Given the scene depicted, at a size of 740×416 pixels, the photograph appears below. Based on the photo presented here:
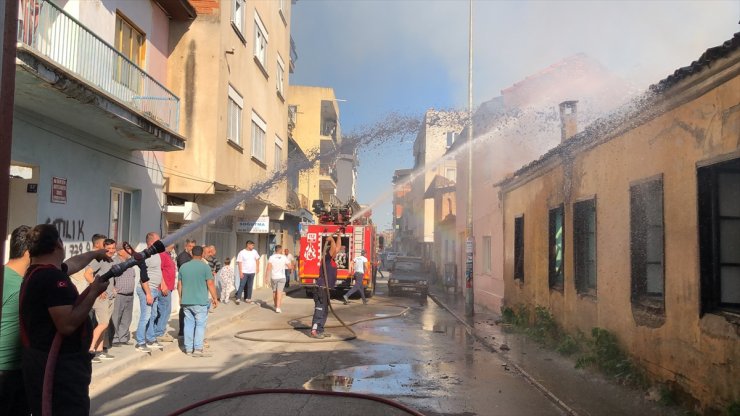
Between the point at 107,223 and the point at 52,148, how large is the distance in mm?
2348

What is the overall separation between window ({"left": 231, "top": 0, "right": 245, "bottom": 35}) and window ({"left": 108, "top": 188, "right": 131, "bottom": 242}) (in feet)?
18.7

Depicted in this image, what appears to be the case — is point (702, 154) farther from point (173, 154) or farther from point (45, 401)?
point (173, 154)

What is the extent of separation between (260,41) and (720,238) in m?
15.7

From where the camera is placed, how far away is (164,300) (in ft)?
30.1

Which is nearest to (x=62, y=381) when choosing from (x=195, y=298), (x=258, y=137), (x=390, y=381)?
(x=390, y=381)

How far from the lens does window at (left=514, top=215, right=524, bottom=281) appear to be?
1330 centimetres

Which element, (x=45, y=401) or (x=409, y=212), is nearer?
(x=45, y=401)

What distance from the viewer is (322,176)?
38.4m

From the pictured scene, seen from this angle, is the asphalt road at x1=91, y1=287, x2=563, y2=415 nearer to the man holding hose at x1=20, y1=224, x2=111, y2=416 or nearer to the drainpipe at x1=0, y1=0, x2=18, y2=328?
the man holding hose at x1=20, y1=224, x2=111, y2=416

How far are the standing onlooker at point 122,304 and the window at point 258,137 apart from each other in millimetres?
9324

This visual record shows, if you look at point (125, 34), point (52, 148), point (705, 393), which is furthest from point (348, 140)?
point (705, 393)

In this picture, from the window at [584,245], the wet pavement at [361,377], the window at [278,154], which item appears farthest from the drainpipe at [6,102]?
the window at [278,154]

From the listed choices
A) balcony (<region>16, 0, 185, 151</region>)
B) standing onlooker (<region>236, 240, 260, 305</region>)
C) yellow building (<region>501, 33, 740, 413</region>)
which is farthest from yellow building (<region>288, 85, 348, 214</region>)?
yellow building (<region>501, 33, 740, 413</region>)

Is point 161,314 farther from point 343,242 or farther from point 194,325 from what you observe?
point 343,242
